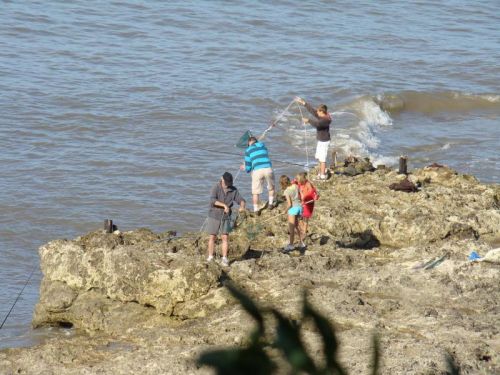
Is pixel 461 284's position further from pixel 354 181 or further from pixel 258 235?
pixel 354 181

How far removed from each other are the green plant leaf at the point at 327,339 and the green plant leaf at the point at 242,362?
0.21m

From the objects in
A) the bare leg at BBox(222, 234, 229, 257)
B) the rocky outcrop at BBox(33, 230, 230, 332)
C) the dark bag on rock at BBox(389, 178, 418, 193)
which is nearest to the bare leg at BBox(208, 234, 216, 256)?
the bare leg at BBox(222, 234, 229, 257)

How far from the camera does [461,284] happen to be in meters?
11.7

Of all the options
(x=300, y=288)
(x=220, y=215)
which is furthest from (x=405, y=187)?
(x=300, y=288)

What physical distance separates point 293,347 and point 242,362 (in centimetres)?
19

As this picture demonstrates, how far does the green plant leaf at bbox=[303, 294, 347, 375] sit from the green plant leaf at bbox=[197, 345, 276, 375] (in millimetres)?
213

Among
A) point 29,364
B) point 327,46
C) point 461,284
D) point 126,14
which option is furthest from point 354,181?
point 126,14

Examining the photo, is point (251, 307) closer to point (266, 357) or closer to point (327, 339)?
point (266, 357)

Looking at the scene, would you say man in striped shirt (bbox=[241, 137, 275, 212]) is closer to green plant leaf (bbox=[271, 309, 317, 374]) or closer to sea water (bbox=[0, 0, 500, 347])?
sea water (bbox=[0, 0, 500, 347])

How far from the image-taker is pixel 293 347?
12.6ft

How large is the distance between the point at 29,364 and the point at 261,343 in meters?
6.70

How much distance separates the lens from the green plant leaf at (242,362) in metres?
3.80

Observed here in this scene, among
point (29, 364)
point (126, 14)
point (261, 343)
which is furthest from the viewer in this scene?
point (126, 14)

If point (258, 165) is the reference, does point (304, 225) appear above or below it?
below
